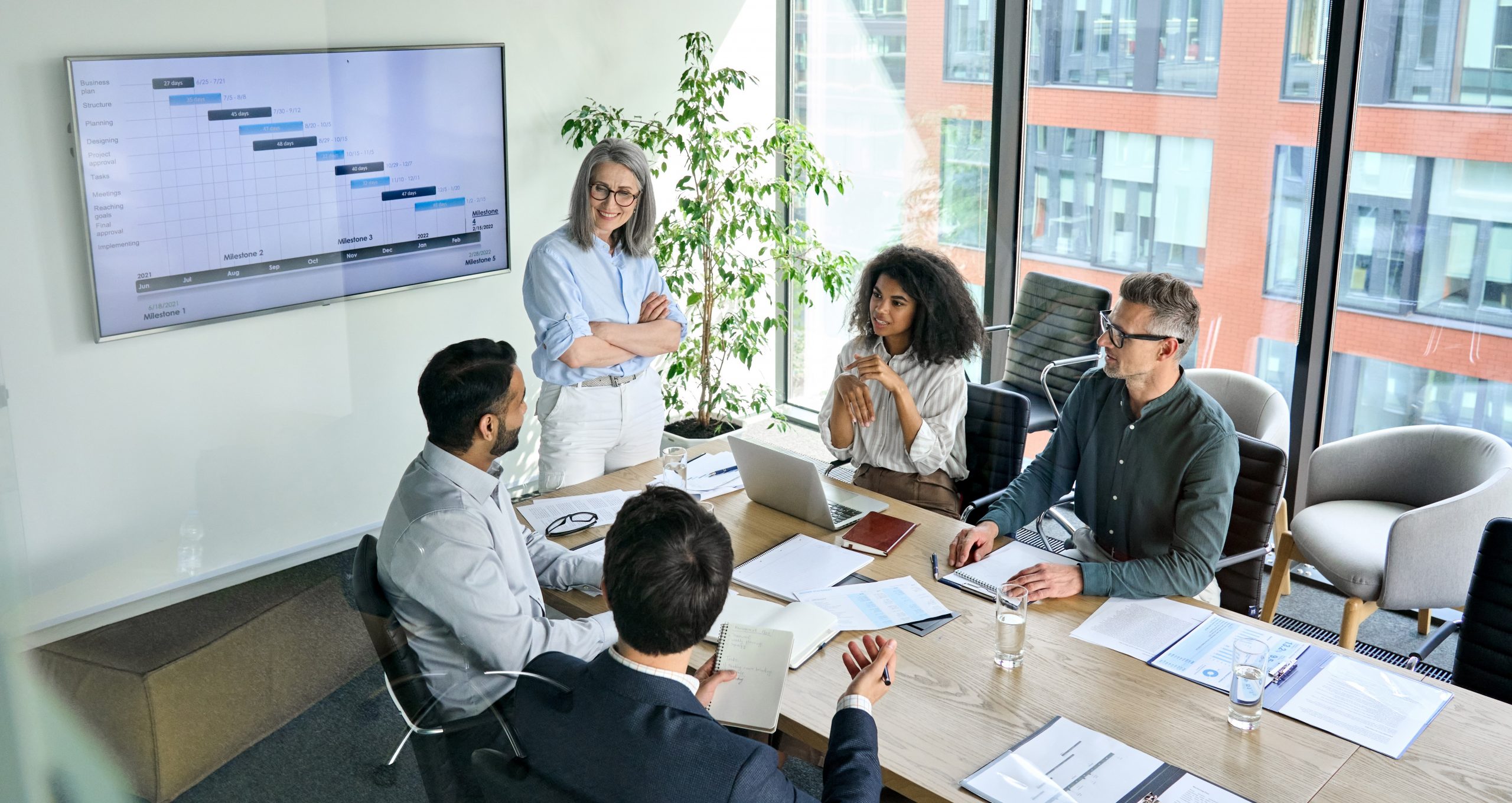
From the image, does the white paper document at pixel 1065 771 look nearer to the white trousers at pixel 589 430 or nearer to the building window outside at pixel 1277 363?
the white trousers at pixel 589 430

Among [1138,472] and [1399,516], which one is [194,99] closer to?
[1138,472]

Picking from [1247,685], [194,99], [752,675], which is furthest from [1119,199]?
[194,99]

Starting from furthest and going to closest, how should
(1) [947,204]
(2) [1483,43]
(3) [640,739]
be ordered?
(1) [947,204]
(2) [1483,43]
(3) [640,739]

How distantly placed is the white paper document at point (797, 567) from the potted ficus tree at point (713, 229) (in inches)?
89.9

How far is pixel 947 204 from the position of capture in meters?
5.18

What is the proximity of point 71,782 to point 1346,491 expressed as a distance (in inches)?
142

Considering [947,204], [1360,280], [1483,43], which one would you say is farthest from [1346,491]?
[947,204]

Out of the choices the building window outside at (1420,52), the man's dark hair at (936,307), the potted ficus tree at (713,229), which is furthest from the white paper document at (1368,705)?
the potted ficus tree at (713,229)

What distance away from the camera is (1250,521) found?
283 centimetres

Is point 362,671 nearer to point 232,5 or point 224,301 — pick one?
point 224,301

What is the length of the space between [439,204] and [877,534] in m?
1.73

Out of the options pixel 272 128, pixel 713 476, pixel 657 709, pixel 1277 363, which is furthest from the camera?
pixel 1277 363

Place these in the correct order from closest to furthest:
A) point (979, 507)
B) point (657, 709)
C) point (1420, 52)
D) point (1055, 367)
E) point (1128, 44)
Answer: point (657, 709) → point (979, 507) → point (1420, 52) → point (1128, 44) → point (1055, 367)

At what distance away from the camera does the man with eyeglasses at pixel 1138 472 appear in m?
2.40
